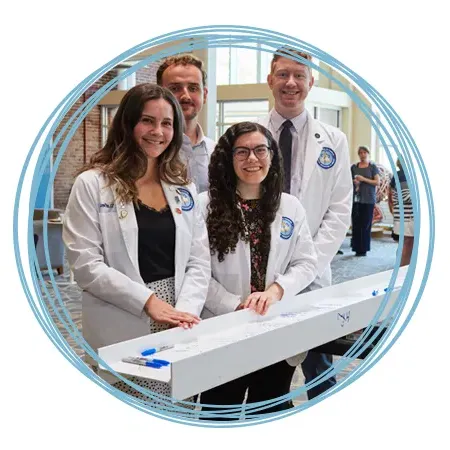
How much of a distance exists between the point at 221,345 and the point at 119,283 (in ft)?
1.35

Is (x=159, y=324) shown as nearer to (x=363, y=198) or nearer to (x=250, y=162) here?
(x=250, y=162)

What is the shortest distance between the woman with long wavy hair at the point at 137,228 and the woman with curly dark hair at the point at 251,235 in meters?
0.10

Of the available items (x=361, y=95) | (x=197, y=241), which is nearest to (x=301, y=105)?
(x=361, y=95)

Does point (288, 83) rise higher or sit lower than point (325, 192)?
higher

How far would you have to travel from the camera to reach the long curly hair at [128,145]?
9.19 ft

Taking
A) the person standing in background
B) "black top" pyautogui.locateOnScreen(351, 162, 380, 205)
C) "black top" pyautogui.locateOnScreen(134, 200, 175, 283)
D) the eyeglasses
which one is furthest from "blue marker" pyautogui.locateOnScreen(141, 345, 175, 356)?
"black top" pyautogui.locateOnScreen(351, 162, 380, 205)

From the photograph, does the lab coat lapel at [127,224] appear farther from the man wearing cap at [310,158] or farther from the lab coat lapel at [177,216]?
the man wearing cap at [310,158]

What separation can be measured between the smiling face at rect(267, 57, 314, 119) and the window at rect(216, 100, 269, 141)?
10cm

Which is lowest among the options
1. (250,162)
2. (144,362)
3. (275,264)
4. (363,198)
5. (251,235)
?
(144,362)

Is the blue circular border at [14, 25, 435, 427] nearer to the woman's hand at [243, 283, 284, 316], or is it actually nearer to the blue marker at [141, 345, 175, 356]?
the blue marker at [141, 345, 175, 356]

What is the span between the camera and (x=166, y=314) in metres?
2.88

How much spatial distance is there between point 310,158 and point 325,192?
141 millimetres

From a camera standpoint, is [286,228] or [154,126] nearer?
[154,126]
